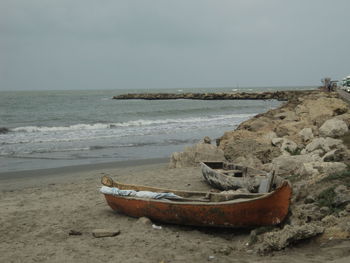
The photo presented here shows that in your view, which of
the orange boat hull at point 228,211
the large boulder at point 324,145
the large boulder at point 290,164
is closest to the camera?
the orange boat hull at point 228,211

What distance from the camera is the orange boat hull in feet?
20.6

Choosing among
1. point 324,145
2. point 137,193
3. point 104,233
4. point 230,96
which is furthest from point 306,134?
point 230,96

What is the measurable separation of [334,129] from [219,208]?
938 centimetres

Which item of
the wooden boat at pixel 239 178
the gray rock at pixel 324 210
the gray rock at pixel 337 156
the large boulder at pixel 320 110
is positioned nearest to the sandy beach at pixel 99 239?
the wooden boat at pixel 239 178

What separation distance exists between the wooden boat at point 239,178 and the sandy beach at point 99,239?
59cm

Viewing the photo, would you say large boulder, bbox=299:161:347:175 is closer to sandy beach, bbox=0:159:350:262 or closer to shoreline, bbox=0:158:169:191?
sandy beach, bbox=0:159:350:262

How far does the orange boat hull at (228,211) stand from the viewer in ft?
20.6

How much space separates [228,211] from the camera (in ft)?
21.2

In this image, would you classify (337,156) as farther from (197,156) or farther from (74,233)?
(74,233)

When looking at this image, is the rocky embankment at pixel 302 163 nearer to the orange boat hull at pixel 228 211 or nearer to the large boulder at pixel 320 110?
the large boulder at pixel 320 110

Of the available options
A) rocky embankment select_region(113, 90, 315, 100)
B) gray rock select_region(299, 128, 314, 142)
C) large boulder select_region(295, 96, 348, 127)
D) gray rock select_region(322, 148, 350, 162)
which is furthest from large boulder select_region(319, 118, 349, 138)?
rocky embankment select_region(113, 90, 315, 100)

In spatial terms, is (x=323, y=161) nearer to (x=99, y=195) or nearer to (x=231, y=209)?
(x=231, y=209)

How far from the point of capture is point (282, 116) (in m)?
20.1

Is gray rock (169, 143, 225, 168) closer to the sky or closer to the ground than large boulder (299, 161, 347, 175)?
closer to the ground
